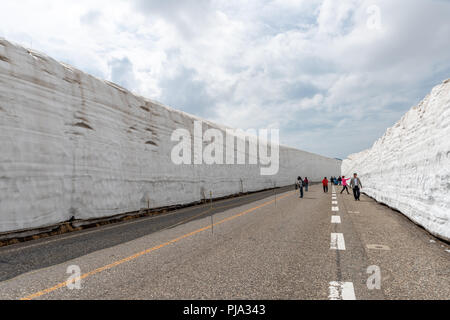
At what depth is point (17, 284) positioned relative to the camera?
3.70 meters

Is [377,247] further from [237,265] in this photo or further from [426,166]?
[426,166]

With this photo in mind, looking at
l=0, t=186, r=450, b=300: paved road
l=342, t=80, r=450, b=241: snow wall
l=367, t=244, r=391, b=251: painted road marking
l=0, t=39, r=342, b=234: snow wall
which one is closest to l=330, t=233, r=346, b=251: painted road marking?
l=0, t=186, r=450, b=300: paved road

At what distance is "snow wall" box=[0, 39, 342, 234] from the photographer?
287 inches

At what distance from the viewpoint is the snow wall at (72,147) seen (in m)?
7.28

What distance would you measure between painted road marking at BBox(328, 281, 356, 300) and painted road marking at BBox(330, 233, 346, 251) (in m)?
1.86

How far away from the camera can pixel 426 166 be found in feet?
23.6

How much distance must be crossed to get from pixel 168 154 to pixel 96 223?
6.43m
